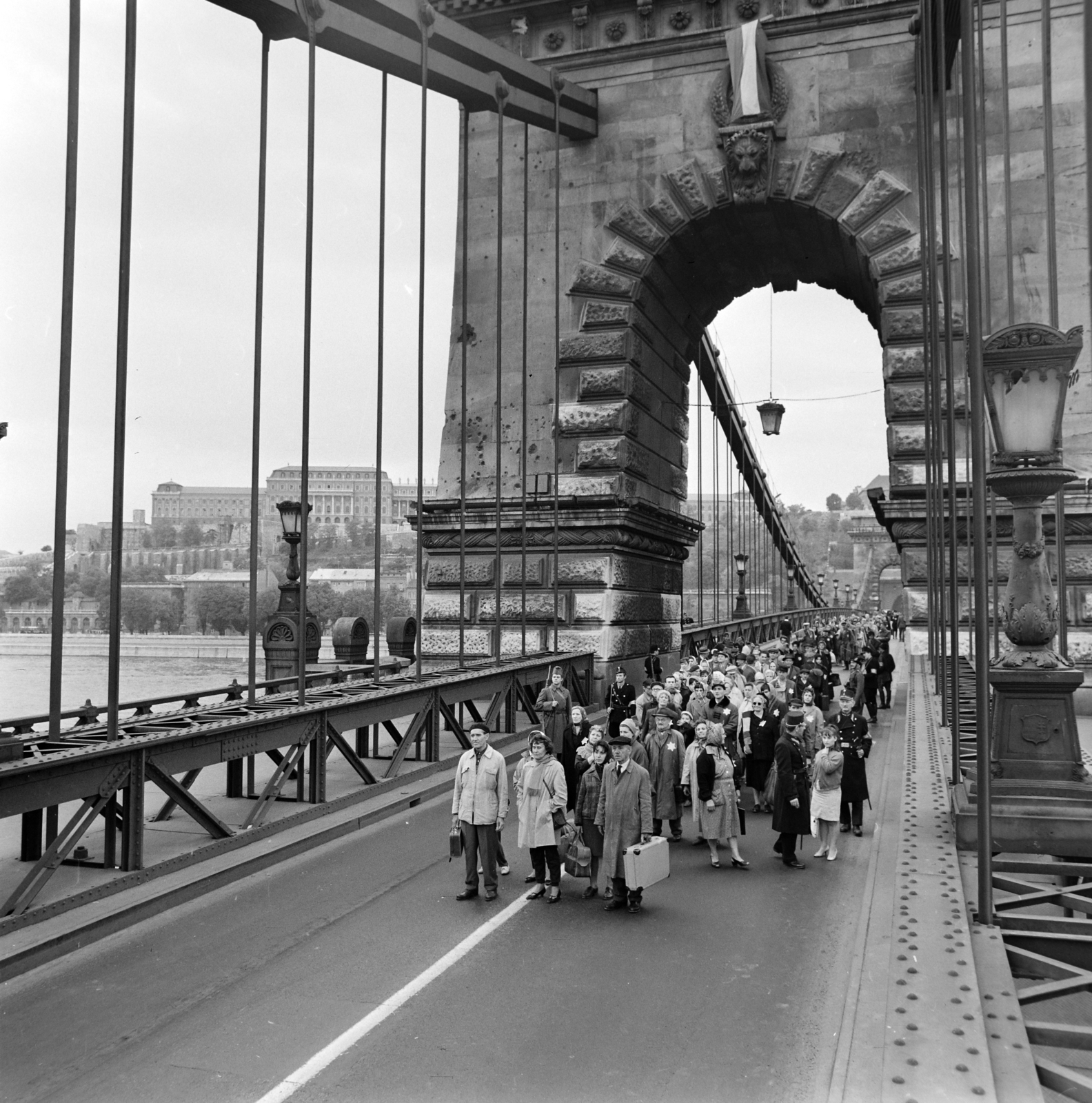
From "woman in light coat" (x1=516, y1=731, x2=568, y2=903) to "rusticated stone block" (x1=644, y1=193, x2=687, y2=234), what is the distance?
14.4 metres

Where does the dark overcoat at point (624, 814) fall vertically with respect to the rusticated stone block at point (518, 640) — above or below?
below

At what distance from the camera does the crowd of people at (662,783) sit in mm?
8758

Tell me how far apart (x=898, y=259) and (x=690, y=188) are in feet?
13.9

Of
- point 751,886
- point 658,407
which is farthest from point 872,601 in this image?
point 751,886

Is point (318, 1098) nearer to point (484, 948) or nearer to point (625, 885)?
point (484, 948)

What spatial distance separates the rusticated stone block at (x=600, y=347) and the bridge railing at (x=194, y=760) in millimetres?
8507

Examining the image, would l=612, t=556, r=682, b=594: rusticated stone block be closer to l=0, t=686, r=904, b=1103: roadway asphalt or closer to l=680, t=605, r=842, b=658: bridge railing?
l=680, t=605, r=842, b=658: bridge railing

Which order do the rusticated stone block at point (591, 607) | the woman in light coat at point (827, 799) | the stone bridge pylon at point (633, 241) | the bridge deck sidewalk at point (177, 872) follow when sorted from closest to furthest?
the bridge deck sidewalk at point (177, 872) → the woman in light coat at point (827, 799) → the stone bridge pylon at point (633, 241) → the rusticated stone block at point (591, 607)

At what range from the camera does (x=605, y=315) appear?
2125cm

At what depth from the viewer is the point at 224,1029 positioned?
5.80 metres

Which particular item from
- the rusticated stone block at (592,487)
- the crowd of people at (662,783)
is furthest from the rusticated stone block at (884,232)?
the crowd of people at (662,783)

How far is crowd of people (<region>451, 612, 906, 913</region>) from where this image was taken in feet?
28.7

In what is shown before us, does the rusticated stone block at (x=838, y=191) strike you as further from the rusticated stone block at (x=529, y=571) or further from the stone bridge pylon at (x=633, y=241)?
the rusticated stone block at (x=529, y=571)

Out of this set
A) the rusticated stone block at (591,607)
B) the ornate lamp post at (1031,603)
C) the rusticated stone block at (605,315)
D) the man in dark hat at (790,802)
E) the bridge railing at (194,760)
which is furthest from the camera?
the rusticated stone block at (605,315)
